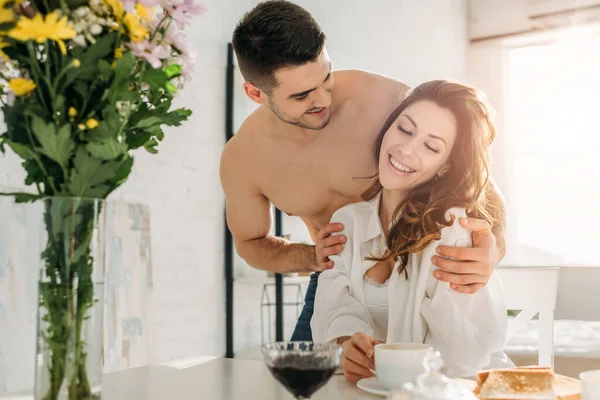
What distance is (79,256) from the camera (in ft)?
2.76

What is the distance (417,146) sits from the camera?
1.55m

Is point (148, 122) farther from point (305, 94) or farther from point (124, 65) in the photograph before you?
point (305, 94)

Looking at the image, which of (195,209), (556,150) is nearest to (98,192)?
(195,209)

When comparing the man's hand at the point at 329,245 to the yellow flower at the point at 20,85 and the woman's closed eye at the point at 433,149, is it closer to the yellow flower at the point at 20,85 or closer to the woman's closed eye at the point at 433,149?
the woman's closed eye at the point at 433,149

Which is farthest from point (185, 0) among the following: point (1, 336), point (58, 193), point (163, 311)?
point (163, 311)

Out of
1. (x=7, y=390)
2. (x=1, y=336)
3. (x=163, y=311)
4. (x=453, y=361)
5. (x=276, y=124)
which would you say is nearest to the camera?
(x=1, y=336)

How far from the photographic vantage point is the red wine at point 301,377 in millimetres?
802

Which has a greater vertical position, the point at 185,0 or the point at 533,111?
the point at 533,111

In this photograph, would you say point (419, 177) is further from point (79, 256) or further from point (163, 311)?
point (163, 311)

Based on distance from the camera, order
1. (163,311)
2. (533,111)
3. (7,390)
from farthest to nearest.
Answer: (533,111), (163,311), (7,390)

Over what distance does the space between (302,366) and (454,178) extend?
0.93 meters

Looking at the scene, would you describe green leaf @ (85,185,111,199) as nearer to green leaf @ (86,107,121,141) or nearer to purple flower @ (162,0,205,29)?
green leaf @ (86,107,121,141)

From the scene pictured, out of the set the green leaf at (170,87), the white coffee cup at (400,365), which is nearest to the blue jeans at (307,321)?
the white coffee cup at (400,365)

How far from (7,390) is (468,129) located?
3.66 ft
